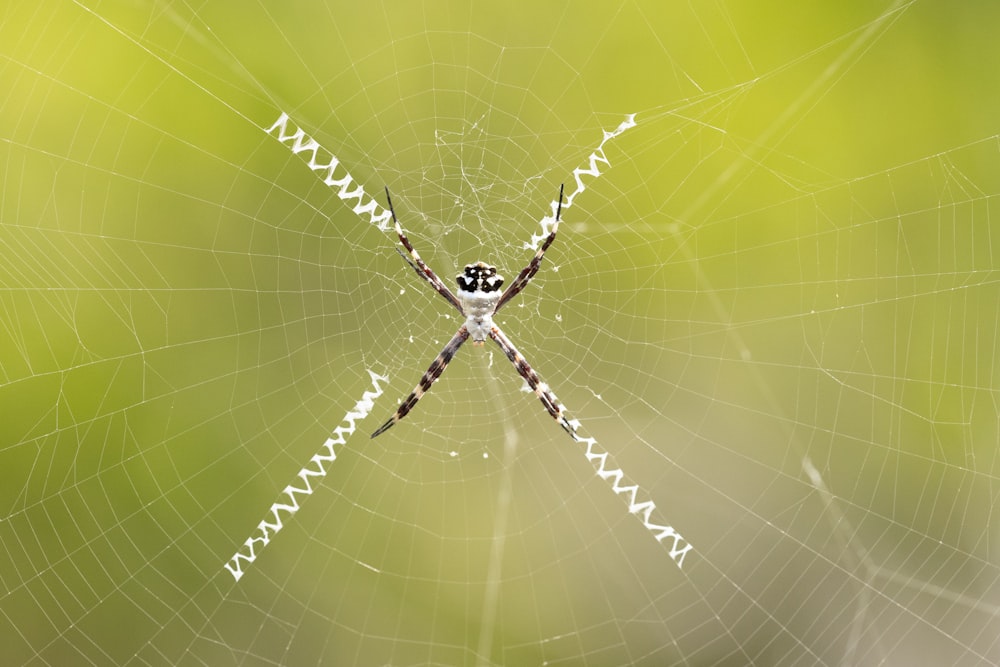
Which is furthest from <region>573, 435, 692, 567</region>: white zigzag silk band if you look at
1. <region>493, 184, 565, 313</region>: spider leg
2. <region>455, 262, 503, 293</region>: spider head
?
<region>455, 262, 503, 293</region>: spider head

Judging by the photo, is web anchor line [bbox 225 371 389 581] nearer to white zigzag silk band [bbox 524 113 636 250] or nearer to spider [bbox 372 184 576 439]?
spider [bbox 372 184 576 439]

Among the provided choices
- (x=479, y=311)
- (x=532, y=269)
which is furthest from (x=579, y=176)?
(x=479, y=311)

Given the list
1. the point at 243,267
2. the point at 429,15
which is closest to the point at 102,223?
the point at 243,267

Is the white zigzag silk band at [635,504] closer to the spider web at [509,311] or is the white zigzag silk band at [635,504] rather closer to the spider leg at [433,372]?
the spider web at [509,311]

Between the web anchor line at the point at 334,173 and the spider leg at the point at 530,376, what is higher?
the web anchor line at the point at 334,173

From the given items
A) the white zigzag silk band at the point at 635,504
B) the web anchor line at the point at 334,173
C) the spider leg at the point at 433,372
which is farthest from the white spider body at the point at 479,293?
the white zigzag silk band at the point at 635,504
